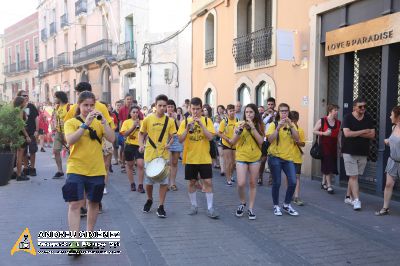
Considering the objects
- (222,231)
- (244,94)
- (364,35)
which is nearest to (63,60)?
(244,94)

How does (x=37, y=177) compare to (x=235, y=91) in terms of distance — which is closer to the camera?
(x=37, y=177)

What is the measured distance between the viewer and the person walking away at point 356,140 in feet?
23.6

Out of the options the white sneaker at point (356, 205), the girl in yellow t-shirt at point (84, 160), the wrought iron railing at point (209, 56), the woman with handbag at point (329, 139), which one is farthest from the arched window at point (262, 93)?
the girl in yellow t-shirt at point (84, 160)

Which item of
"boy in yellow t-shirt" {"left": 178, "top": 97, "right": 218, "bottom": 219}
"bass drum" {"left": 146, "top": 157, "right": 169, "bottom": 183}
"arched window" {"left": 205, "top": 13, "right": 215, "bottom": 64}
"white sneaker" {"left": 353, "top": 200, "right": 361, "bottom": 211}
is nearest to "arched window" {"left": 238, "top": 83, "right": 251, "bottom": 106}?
"arched window" {"left": 205, "top": 13, "right": 215, "bottom": 64}

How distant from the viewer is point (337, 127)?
8453 mm

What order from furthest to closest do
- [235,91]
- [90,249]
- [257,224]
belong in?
[235,91] → [257,224] → [90,249]

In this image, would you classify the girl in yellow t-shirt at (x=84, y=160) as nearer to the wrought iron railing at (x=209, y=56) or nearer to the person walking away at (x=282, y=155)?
the person walking away at (x=282, y=155)

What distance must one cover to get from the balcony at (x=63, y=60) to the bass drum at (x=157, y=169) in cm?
2940

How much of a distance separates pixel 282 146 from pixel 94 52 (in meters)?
23.8

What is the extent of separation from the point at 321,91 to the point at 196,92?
8.27 meters

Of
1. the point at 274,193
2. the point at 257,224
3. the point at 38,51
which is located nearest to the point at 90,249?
the point at 257,224

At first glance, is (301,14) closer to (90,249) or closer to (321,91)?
(321,91)

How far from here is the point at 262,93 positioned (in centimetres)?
1316

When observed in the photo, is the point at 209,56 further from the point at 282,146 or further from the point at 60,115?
the point at 282,146
